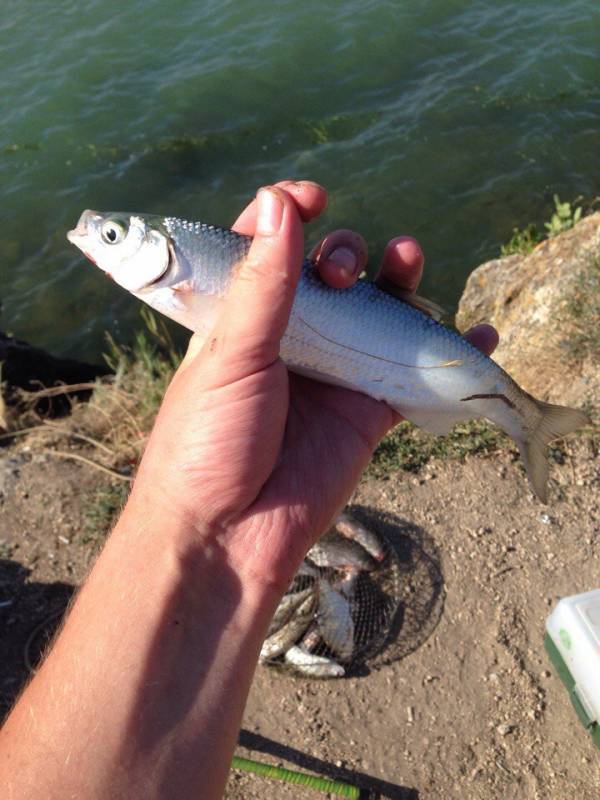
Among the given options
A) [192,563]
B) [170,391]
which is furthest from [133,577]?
[170,391]

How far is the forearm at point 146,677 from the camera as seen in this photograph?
2.40m

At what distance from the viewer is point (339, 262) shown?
336 centimetres

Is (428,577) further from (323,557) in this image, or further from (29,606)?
(29,606)

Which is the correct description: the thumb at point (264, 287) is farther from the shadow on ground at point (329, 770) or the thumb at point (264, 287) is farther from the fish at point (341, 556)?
the shadow on ground at point (329, 770)

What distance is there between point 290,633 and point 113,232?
114 inches

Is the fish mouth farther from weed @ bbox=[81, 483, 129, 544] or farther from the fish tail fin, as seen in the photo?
weed @ bbox=[81, 483, 129, 544]

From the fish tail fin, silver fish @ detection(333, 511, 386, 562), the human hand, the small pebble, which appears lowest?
the small pebble

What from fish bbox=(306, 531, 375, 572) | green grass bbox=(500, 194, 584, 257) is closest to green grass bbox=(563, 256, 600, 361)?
green grass bbox=(500, 194, 584, 257)

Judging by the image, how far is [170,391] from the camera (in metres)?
3.50

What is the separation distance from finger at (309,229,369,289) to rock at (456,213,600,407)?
10.5 feet

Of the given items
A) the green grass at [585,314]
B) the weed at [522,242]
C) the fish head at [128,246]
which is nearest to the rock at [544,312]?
the green grass at [585,314]

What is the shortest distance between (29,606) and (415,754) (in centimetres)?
286

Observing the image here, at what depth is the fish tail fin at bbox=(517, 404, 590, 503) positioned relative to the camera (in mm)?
3756

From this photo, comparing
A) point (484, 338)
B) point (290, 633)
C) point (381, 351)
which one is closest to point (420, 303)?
point (381, 351)
